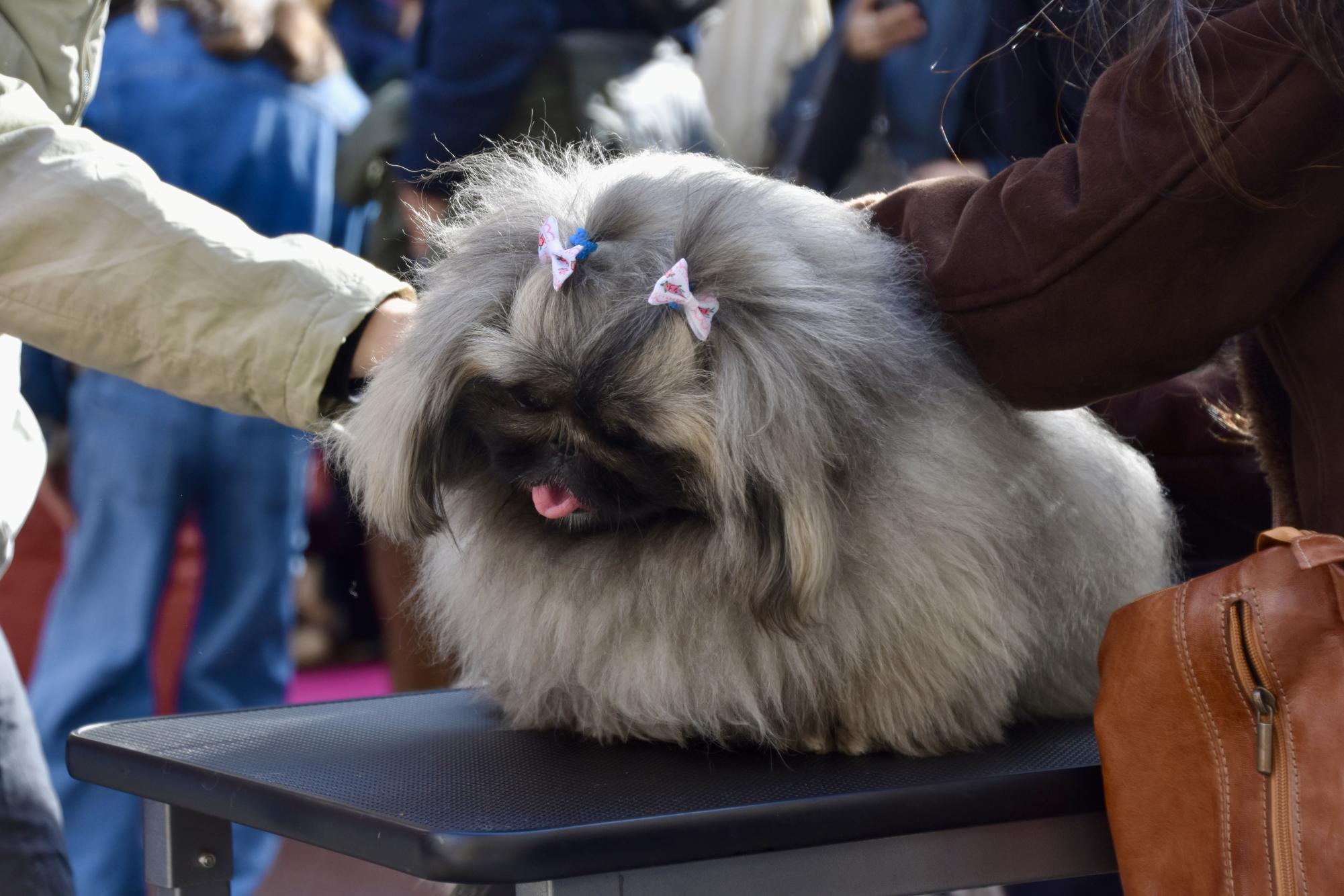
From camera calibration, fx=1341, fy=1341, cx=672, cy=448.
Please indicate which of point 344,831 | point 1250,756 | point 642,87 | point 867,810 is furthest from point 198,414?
point 1250,756

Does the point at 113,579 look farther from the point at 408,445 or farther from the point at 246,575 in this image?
the point at 408,445

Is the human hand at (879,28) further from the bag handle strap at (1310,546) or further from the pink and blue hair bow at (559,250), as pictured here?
the bag handle strap at (1310,546)

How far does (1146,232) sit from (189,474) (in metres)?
1.74

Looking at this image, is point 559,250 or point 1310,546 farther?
point 559,250

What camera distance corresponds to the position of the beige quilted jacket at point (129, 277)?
116 cm

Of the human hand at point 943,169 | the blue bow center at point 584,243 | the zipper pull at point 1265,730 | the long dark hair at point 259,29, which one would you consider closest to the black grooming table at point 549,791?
the zipper pull at point 1265,730

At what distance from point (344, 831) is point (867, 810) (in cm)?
36

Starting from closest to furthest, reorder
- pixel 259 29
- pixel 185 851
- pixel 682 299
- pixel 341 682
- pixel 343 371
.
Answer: pixel 682 299 → pixel 185 851 → pixel 343 371 → pixel 259 29 → pixel 341 682

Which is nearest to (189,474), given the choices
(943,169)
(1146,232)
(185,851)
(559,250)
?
(185,851)

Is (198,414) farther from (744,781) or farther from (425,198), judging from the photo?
(744,781)

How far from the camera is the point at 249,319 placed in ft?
3.95

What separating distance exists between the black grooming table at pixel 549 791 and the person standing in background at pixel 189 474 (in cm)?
107

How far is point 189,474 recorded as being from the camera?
2275mm

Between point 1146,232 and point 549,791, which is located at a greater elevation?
point 1146,232
